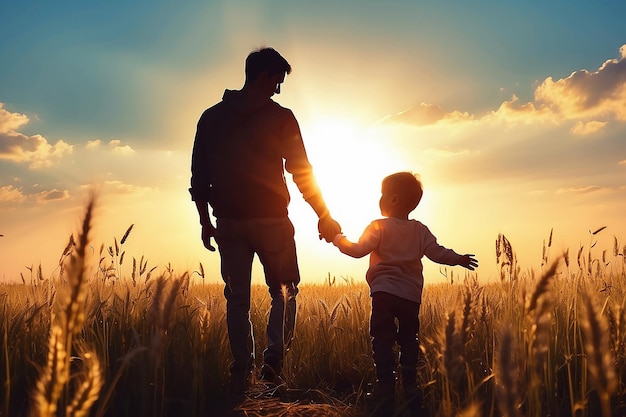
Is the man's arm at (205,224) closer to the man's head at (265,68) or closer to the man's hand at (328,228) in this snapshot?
the man's hand at (328,228)

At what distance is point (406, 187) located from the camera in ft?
15.8

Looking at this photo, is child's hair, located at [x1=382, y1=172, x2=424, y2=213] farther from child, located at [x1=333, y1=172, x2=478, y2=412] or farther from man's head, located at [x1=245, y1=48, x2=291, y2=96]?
man's head, located at [x1=245, y1=48, x2=291, y2=96]

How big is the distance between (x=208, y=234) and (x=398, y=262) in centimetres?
187

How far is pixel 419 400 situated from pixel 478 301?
36.4 inches

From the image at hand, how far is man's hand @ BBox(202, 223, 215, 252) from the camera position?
18.7ft

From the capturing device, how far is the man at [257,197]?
17.1 ft

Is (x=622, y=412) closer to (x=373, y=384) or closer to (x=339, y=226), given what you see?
(x=373, y=384)

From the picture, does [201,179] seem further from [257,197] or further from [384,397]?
[384,397]

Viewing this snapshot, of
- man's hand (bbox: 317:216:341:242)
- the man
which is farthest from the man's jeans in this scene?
man's hand (bbox: 317:216:341:242)

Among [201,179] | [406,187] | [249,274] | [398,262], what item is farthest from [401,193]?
[201,179]

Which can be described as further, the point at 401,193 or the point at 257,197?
the point at 257,197

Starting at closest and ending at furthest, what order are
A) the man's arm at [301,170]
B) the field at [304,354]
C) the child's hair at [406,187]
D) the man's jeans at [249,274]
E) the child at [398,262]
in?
1. the field at [304,354]
2. the child at [398,262]
3. the child's hair at [406,187]
4. the man's jeans at [249,274]
5. the man's arm at [301,170]

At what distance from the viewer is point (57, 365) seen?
4.67 ft

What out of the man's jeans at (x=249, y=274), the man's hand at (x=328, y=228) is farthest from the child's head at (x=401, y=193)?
the man's jeans at (x=249, y=274)
